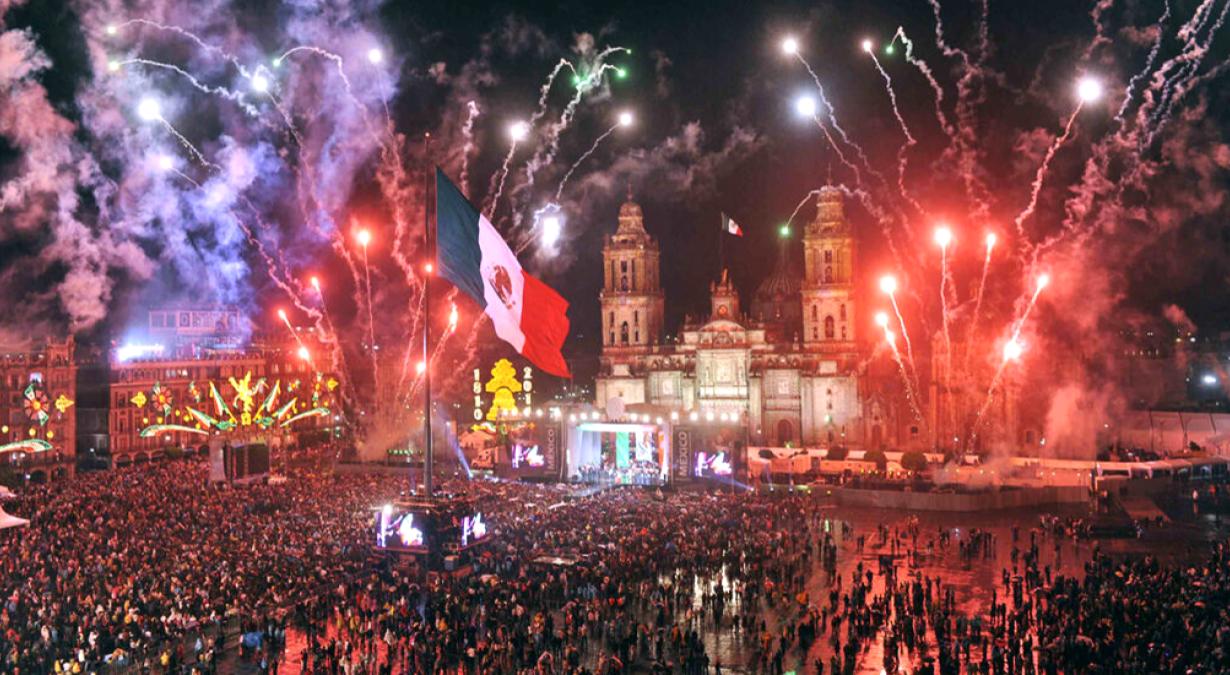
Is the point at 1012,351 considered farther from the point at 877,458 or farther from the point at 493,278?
the point at 493,278

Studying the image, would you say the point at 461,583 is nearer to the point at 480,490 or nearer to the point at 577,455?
the point at 480,490

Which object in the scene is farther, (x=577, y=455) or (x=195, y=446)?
(x=195, y=446)

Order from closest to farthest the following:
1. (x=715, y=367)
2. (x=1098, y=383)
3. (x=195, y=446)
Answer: (x=1098, y=383), (x=195, y=446), (x=715, y=367)

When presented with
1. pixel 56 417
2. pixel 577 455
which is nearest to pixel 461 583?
pixel 577 455

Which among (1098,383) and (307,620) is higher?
(1098,383)

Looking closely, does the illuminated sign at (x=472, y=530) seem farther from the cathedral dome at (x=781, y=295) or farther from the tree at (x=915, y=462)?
the cathedral dome at (x=781, y=295)

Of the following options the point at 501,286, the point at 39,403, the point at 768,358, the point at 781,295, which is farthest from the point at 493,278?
the point at 781,295
